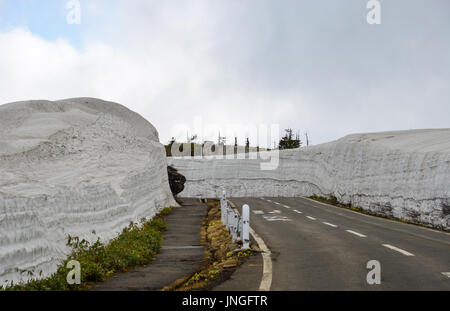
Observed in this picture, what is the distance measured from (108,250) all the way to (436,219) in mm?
13905

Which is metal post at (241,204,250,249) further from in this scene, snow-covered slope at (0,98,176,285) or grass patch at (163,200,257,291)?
snow-covered slope at (0,98,176,285)

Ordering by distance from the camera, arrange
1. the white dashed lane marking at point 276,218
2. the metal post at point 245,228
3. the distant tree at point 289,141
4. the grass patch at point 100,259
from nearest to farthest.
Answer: the grass patch at point 100,259
the metal post at point 245,228
the white dashed lane marking at point 276,218
the distant tree at point 289,141

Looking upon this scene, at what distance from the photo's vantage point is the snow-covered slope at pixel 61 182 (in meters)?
7.79

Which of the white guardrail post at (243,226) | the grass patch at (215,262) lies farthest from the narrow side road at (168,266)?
the white guardrail post at (243,226)

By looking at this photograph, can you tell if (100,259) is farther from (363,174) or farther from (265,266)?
(363,174)

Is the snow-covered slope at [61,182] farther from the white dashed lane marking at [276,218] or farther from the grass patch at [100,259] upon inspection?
the white dashed lane marking at [276,218]

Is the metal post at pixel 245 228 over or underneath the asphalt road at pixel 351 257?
over

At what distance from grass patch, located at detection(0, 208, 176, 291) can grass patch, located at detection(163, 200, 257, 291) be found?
5.28ft

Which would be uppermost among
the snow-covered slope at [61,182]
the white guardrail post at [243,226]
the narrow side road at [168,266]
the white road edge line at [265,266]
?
the snow-covered slope at [61,182]

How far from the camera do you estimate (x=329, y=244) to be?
1152cm

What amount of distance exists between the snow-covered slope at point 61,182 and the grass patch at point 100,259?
280mm

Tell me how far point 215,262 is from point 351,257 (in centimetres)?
308

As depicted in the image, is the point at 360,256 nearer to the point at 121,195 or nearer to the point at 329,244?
the point at 329,244
